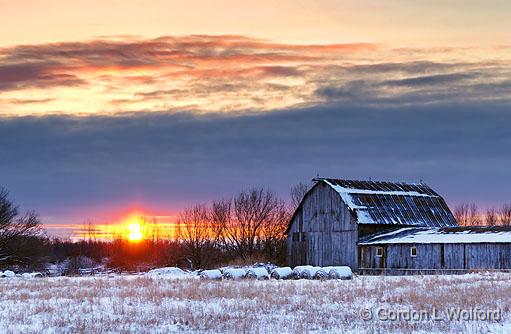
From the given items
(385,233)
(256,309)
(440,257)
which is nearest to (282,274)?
(440,257)

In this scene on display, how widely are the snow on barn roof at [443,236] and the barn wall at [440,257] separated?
1.14 ft

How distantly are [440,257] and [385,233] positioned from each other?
7.84m

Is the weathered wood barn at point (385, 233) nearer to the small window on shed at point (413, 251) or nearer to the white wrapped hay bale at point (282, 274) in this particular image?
the small window on shed at point (413, 251)

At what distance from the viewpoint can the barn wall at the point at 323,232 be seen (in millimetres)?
64562

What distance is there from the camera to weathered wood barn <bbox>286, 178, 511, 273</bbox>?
183 feet

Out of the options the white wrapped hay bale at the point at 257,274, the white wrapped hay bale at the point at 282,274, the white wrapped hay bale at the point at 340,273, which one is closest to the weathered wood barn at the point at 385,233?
the white wrapped hay bale at the point at 340,273

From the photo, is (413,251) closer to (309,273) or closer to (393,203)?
(393,203)

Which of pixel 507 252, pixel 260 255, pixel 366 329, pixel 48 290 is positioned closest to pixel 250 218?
pixel 260 255

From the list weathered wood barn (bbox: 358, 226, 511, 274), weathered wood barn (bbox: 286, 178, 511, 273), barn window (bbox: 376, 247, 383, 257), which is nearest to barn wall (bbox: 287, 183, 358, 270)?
weathered wood barn (bbox: 286, 178, 511, 273)

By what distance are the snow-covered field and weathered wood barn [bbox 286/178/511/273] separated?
23.4m

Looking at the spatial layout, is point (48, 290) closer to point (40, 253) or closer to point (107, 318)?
point (107, 318)

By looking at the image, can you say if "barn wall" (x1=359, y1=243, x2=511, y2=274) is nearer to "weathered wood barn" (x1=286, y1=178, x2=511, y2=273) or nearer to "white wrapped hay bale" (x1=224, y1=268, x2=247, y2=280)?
"weathered wood barn" (x1=286, y1=178, x2=511, y2=273)

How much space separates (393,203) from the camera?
6906 centimetres

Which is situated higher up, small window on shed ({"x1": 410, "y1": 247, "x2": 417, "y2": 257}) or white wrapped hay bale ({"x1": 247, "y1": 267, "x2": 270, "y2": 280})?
small window on shed ({"x1": 410, "y1": 247, "x2": 417, "y2": 257})
